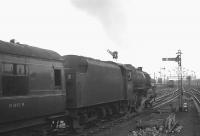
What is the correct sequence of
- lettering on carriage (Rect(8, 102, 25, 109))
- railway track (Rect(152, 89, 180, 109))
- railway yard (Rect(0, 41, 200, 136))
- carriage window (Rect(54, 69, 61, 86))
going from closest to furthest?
lettering on carriage (Rect(8, 102, 25, 109)) < railway yard (Rect(0, 41, 200, 136)) < carriage window (Rect(54, 69, 61, 86)) < railway track (Rect(152, 89, 180, 109))

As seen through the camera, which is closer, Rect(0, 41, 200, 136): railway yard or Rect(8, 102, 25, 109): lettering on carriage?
Rect(8, 102, 25, 109): lettering on carriage

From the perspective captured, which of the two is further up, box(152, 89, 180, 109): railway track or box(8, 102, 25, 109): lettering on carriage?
box(8, 102, 25, 109): lettering on carriage

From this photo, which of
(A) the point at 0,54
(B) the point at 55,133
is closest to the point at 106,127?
(B) the point at 55,133

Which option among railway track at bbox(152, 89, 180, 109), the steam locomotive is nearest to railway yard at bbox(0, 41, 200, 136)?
the steam locomotive

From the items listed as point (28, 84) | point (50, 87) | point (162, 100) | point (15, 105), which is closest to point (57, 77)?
point (50, 87)

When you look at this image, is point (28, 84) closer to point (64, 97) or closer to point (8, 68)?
point (8, 68)

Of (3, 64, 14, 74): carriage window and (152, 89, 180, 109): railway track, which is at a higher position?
(3, 64, 14, 74): carriage window

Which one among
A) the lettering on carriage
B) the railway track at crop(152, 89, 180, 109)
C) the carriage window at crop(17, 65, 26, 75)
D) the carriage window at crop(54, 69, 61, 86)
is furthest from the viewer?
the railway track at crop(152, 89, 180, 109)

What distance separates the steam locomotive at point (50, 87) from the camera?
1001cm

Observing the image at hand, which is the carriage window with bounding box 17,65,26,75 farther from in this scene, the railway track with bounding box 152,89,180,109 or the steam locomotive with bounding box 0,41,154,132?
the railway track with bounding box 152,89,180,109

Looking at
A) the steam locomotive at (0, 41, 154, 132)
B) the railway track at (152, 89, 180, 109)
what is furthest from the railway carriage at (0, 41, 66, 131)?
the railway track at (152, 89, 180, 109)

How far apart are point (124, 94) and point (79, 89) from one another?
8014mm

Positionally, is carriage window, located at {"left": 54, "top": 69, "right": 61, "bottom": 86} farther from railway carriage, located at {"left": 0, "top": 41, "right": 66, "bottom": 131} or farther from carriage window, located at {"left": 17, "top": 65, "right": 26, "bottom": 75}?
carriage window, located at {"left": 17, "top": 65, "right": 26, "bottom": 75}

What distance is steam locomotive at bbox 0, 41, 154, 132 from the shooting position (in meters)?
10.0
